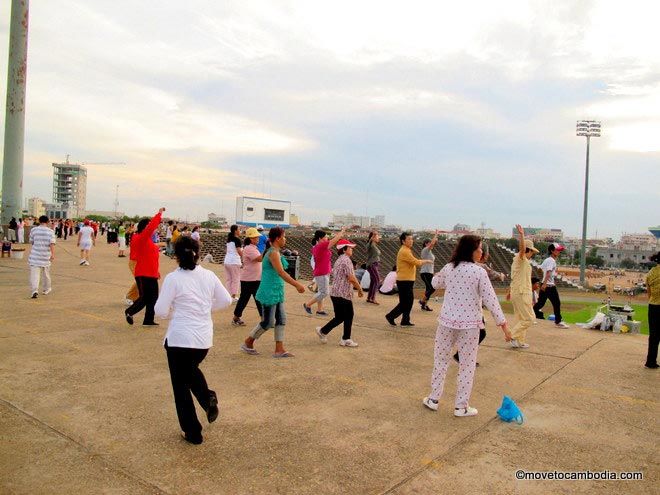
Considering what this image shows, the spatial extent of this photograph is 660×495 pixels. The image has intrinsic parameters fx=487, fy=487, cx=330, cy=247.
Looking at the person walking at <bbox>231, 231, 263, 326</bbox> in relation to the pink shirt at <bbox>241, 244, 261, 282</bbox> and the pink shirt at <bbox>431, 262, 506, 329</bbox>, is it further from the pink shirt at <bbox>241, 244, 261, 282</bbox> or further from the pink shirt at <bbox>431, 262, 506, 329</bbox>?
the pink shirt at <bbox>431, 262, 506, 329</bbox>

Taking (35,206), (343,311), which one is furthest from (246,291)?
(35,206)

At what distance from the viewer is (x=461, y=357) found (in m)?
4.76

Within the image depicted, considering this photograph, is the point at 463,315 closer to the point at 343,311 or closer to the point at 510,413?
the point at 510,413

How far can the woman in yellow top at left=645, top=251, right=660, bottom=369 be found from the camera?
669cm

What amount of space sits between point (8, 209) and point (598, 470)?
103 feet

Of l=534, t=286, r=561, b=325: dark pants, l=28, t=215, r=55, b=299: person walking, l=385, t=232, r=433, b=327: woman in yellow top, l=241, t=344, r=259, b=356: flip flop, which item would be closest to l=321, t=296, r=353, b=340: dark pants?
l=241, t=344, r=259, b=356: flip flop

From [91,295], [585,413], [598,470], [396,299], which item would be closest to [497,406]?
[585,413]

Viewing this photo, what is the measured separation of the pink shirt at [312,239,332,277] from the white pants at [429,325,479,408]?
427 cm

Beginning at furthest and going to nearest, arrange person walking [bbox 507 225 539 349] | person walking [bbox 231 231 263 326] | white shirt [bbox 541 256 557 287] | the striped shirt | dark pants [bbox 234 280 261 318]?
the striped shirt < white shirt [bbox 541 256 557 287] < dark pants [bbox 234 280 261 318] < person walking [bbox 231 231 263 326] < person walking [bbox 507 225 539 349]

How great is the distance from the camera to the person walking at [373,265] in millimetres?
12328

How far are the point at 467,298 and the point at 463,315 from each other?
170mm

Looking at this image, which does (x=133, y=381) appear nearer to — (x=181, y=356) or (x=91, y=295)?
(x=181, y=356)

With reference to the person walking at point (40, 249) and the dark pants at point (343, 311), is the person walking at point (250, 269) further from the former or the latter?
the person walking at point (40, 249)

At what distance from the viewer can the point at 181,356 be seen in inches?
153
